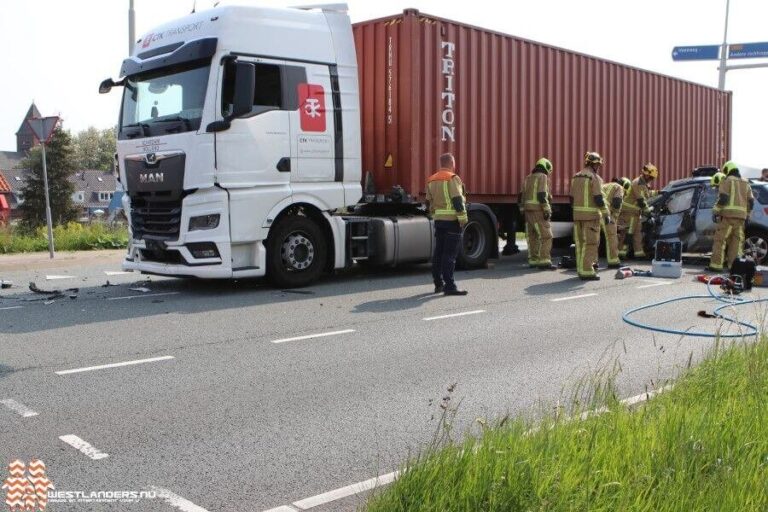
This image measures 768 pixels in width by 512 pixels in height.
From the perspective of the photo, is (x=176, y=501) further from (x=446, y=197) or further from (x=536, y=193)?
(x=536, y=193)

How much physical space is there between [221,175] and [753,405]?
6.86 metres

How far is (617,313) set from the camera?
873 centimetres

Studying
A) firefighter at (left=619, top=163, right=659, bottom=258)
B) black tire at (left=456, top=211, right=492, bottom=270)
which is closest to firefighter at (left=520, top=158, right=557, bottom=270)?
black tire at (left=456, top=211, right=492, bottom=270)

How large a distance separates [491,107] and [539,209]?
72.5 inches

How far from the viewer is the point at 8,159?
112 meters

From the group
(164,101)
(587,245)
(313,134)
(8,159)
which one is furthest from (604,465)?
(8,159)

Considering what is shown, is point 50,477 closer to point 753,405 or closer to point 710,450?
point 710,450

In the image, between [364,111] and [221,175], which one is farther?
[364,111]

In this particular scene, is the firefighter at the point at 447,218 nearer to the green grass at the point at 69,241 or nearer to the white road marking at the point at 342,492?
the white road marking at the point at 342,492

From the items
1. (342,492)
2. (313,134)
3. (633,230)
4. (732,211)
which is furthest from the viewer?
(633,230)

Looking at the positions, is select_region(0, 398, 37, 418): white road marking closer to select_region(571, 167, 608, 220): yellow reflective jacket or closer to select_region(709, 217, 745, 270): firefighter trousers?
select_region(571, 167, 608, 220): yellow reflective jacket

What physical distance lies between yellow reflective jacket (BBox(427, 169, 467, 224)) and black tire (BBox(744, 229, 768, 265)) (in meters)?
5.97

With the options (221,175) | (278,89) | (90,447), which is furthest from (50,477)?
(278,89)

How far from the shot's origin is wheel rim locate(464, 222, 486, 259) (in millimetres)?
12828
